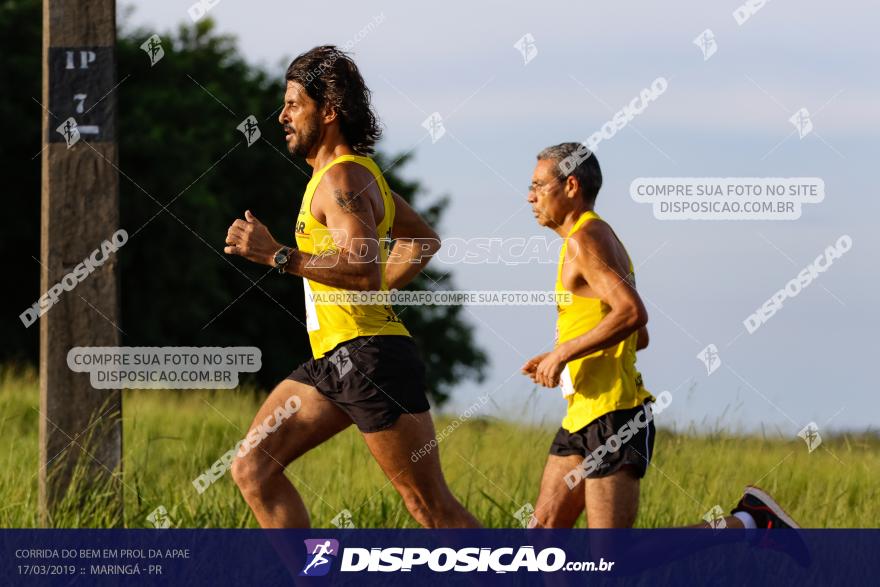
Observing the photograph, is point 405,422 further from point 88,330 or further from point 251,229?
point 88,330

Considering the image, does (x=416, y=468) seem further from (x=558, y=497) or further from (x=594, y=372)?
(x=594, y=372)

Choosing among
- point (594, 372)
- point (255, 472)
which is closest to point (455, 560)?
point (255, 472)

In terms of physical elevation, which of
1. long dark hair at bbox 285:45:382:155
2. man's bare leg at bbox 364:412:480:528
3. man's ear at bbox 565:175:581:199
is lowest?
man's bare leg at bbox 364:412:480:528

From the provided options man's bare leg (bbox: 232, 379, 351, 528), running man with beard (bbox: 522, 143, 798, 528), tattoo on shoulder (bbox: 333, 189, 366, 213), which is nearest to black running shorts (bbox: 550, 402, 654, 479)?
running man with beard (bbox: 522, 143, 798, 528)

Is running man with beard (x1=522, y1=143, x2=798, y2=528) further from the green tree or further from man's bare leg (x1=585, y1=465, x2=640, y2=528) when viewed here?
the green tree

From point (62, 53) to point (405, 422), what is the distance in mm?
2809

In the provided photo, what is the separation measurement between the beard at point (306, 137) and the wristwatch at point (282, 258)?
611 mm

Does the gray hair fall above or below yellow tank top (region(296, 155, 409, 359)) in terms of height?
above

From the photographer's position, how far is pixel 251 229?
513 cm

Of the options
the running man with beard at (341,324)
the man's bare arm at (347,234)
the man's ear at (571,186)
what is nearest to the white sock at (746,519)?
the running man with beard at (341,324)

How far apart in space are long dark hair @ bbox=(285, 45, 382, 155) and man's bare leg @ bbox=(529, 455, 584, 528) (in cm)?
164

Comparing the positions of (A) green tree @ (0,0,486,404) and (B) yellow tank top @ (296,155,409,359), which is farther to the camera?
(A) green tree @ (0,0,486,404)

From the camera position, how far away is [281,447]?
18.2 feet

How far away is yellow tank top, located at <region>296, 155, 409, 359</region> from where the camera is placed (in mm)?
5383
